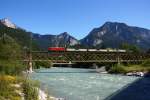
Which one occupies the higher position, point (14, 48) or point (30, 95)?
point (14, 48)

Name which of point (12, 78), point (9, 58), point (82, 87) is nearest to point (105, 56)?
point (9, 58)

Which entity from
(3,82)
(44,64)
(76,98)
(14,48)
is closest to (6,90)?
(3,82)

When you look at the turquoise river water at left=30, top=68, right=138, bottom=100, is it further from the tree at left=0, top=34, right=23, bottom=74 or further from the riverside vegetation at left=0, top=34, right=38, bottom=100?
the tree at left=0, top=34, right=23, bottom=74

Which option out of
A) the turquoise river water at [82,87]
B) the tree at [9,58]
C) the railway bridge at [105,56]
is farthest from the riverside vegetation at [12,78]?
the railway bridge at [105,56]

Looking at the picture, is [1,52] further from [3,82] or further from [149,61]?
[149,61]

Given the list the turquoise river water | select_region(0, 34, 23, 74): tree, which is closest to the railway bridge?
the turquoise river water

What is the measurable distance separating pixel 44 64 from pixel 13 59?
116 meters

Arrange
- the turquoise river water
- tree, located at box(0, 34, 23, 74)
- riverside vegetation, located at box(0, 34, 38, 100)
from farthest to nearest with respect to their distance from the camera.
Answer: tree, located at box(0, 34, 23, 74)
the turquoise river water
riverside vegetation, located at box(0, 34, 38, 100)

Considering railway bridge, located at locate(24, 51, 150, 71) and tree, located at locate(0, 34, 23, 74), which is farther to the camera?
railway bridge, located at locate(24, 51, 150, 71)

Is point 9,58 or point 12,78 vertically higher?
point 9,58

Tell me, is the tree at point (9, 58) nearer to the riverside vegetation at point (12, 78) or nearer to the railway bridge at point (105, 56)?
the riverside vegetation at point (12, 78)

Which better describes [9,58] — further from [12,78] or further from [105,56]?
[105,56]

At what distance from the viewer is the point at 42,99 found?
3397cm

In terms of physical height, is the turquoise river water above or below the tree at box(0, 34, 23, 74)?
below
